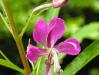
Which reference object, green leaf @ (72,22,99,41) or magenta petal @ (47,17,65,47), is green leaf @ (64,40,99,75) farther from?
green leaf @ (72,22,99,41)

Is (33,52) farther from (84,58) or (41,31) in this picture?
(84,58)

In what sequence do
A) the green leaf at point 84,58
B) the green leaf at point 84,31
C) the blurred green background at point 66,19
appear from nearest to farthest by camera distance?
the green leaf at point 84,58 → the green leaf at point 84,31 → the blurred green background at point 66,19

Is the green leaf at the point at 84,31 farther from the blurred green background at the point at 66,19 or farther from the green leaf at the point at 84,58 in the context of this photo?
the green leaf at the point at 84,58

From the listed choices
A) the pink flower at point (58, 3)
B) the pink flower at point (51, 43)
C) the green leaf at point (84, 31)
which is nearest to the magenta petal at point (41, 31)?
the pink flower at point (51, 43)

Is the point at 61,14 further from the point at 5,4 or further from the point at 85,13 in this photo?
the point at 5,4

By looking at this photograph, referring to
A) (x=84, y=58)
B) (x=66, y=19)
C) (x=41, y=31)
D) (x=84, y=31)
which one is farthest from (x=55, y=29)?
(x=66, y=19)

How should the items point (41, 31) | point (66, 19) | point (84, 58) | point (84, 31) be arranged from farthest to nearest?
point (66, 19), point (84, 31), point (84, 58), point (41, 31)
